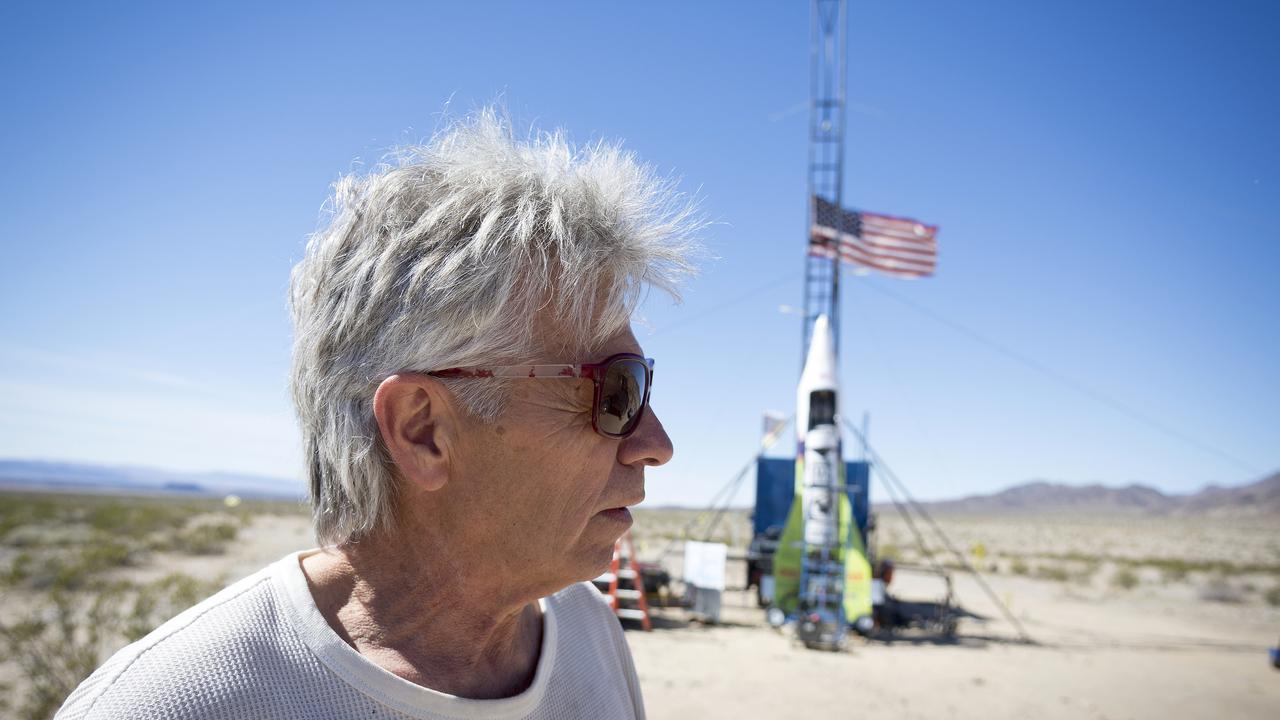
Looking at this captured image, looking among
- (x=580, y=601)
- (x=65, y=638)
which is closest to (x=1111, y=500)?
(x=65, y=638)

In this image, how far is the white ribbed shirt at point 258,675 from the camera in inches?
39.5

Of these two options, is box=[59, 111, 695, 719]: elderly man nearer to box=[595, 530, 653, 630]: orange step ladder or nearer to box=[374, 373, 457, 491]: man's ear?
box=[374, 373, 457, 491]: man's ear

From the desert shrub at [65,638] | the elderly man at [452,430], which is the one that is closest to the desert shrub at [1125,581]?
the desert shrub at [65,638]

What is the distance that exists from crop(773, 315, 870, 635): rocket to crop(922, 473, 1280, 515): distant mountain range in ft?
382

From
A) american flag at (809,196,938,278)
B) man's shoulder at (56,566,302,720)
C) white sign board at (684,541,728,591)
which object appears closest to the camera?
man's shoulder at (56,566,302,720)

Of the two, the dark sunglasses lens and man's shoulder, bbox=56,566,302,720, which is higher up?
the dark sunglasses lens

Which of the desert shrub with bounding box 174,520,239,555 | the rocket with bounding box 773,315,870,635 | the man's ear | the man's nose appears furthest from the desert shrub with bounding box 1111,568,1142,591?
the man's ear

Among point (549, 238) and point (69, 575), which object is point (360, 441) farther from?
point (69, 575)

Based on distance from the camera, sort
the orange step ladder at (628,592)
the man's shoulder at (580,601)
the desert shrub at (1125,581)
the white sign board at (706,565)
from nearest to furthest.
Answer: the man's shoulder at (580,601) → the orange step ladder at (628,592) → the white sign board at (706,565) → the desert shrub at (1125,581)

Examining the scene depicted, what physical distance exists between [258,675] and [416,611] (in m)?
0.24

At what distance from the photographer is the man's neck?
1199 millimetres

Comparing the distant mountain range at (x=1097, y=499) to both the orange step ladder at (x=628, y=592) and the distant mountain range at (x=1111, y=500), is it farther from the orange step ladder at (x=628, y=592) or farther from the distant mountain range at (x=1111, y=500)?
the orange step ladder at (x=628, y=592)

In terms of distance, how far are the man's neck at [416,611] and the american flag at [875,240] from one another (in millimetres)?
13510

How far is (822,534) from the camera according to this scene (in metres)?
12.4
